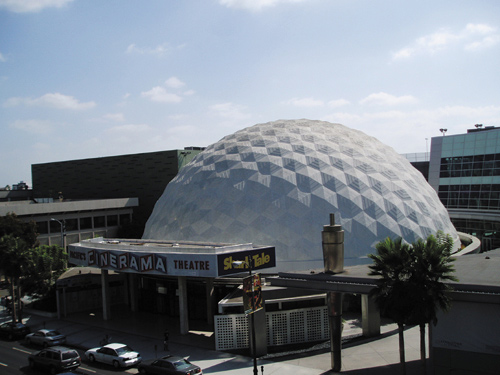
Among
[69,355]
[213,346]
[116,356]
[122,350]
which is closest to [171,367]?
[116,356]

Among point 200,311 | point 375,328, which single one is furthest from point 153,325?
point 375,328

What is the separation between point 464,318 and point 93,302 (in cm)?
3385

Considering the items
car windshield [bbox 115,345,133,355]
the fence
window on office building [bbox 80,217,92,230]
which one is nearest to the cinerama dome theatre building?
the fence

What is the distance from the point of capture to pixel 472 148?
66188 millimetres

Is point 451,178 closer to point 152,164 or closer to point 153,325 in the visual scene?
point 152,164

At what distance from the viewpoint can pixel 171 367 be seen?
23719 millimetres

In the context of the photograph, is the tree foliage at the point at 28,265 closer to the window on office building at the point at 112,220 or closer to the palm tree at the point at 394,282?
the window on office building at the point at 112,220

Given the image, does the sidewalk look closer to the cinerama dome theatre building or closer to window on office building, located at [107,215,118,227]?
the cinerama dome theatre building

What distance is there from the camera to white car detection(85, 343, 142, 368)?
2639cm

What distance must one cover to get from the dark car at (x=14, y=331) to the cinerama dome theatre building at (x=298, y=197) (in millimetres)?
13089

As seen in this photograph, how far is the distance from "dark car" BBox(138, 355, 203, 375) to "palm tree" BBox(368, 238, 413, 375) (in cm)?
1052

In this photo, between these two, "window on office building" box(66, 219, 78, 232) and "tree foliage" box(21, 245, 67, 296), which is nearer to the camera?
"tree foliage" box(21, 245, 67, 296)

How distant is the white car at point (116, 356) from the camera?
86.6 ft

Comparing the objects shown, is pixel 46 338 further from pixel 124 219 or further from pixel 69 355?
pixel 124 219
